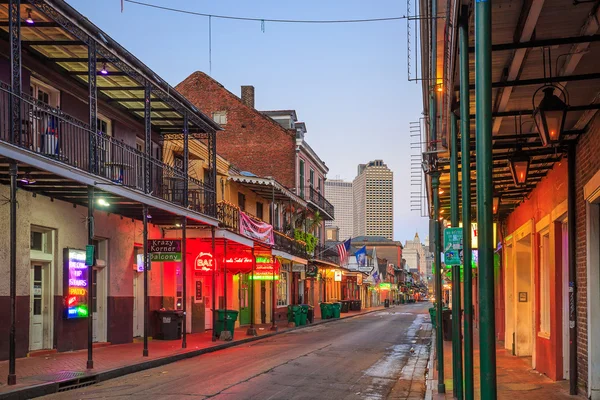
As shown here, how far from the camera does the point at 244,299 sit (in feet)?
121

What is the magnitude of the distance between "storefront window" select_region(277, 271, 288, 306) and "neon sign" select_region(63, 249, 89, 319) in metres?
23.5

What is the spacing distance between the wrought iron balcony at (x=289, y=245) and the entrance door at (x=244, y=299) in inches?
90.6

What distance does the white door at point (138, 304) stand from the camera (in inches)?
958

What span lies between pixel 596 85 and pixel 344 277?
61.6 m

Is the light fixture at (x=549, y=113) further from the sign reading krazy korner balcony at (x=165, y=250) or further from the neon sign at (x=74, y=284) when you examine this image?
the sign reading krazy korner balcony at (x=165, y=250)

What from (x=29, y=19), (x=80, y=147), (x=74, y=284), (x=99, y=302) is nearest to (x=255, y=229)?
(x=99, y=302)

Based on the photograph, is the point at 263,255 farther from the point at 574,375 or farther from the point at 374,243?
the point at 374,243

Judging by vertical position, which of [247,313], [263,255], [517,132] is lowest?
[247,313]

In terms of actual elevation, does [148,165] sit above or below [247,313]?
above

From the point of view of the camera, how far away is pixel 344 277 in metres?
69.8

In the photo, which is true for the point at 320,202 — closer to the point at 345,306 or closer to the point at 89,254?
the point at 345,306

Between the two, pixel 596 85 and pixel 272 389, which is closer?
pixel 596 85

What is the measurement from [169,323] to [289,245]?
18.3m

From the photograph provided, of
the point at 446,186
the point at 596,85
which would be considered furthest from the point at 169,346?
the point at 596,85
